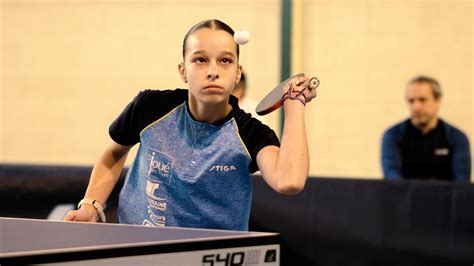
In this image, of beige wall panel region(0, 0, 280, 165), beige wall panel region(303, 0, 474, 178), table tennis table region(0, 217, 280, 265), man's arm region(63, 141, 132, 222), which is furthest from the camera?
beige wall panel region(0, 0, 280, 165)

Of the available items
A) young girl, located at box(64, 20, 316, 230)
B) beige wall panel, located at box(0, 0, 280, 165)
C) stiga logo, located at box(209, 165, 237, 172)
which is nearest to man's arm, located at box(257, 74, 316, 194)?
young girl, located at box(64, 20, 316, 230)

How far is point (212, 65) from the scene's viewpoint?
2.96 meters

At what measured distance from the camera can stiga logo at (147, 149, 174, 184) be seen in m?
3.11

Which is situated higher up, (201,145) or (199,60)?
(199,60)

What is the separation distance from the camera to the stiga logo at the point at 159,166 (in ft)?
10.2

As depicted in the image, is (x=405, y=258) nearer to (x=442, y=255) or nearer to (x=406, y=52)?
(x=442, y=255)

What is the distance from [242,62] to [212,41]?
181 inches

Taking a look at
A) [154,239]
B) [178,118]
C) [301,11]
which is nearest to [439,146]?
[301,11]

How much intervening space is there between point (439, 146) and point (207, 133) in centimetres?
302

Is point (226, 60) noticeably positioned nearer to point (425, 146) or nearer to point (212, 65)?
point (212, 65)

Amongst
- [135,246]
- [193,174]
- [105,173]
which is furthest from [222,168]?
[135,246]

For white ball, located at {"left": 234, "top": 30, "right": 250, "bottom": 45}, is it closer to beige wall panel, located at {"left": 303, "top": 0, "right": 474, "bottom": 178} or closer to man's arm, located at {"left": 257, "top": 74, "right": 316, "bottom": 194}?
man's arm, located at {"left": 257, "top": 74, "right": 316, "bottom": 194}

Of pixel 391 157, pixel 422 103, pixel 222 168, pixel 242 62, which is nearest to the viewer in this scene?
pixel 222 168

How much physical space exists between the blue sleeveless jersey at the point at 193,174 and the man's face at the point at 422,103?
3.02 meters
